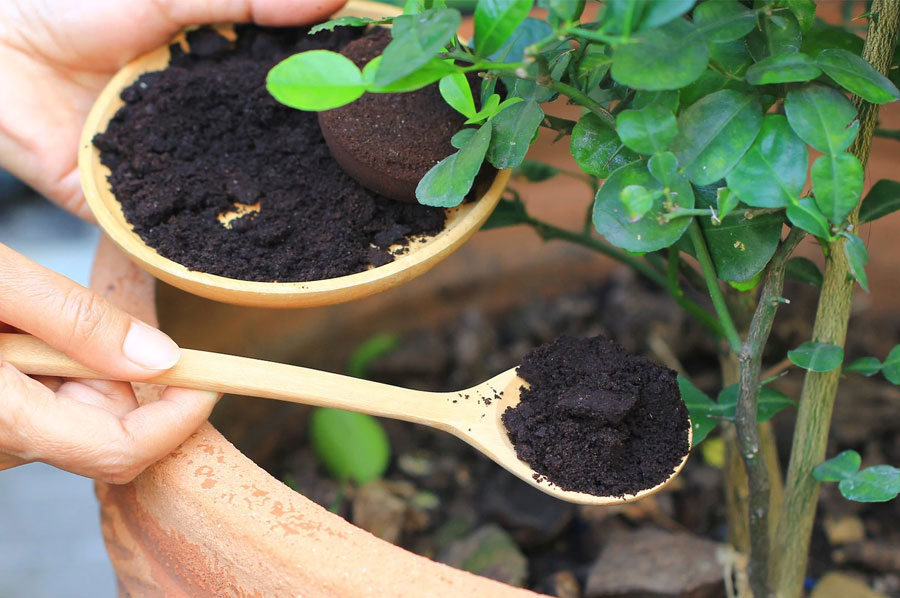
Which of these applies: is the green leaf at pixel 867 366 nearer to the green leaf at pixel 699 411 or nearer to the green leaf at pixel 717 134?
the green leaf at pixel 699 411

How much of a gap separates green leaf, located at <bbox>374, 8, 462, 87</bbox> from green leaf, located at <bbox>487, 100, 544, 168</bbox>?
0.16m

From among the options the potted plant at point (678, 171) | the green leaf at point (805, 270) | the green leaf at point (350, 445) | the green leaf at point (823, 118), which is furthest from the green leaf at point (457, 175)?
the green leaf at point (350, 445)

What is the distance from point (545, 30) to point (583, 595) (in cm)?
66

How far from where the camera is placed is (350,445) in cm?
110

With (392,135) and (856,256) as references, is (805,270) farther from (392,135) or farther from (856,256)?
(392,135)

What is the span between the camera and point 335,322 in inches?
49.6

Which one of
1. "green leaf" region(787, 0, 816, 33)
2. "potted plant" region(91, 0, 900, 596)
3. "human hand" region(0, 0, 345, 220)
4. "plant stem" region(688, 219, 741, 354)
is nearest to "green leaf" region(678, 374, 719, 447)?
"potted plant" region(91, 0, 900, 596)

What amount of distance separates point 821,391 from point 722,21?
34 centimetres

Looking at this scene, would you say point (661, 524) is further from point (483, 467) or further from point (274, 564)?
point (274, 564)

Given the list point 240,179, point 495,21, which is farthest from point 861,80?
point 240,179

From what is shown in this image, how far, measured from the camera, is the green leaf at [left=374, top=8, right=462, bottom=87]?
1.54 feet

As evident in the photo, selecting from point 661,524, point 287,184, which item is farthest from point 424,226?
point 661,524

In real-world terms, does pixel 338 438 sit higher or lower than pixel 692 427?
lower

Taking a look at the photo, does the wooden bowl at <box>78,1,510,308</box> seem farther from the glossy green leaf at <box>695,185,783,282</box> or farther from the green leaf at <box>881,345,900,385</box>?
the green leaf at <box>881,345,900,385</box>
